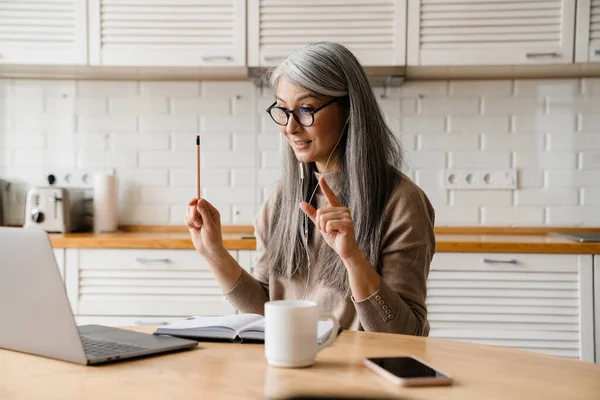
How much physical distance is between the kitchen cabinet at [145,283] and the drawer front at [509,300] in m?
0.93

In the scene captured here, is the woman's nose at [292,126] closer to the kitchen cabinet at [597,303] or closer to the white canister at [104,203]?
the kitchen cabinet at [597,303]

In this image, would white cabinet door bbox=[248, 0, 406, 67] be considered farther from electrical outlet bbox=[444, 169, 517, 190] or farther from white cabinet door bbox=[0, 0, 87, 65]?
white cabinet door bbox=[0, 0, 87, 65]

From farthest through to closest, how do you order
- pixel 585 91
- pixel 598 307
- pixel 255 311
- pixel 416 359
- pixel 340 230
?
pixel 585 91 < pixel 598 307 < pixel 255 311 < pixel 340 230 < pixel 416 359

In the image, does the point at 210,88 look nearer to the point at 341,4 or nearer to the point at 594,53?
the point at 341,4

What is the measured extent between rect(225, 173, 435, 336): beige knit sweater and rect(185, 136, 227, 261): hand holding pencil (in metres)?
0.14

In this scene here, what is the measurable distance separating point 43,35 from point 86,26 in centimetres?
21

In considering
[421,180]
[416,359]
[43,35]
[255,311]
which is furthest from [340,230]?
[43,35]

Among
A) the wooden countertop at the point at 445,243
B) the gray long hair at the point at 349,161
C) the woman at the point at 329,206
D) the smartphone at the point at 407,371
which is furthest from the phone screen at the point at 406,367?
the wooden countertop at the point at 445,243

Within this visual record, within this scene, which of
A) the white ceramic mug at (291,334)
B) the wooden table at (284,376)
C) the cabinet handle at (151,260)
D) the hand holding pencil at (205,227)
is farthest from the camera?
the cabinet handle at (151,260)

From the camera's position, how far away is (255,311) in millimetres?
1831

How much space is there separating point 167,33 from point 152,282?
3.75 feet

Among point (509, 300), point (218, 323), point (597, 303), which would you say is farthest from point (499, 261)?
point (218, 323)

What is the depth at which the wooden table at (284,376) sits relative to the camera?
98 centimetres

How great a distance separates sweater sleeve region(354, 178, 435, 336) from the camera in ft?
5.10
